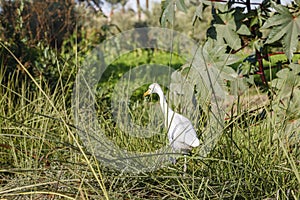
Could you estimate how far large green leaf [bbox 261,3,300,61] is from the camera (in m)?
1.90

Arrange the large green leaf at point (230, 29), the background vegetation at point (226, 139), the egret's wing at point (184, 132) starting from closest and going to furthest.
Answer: the background vegetation at point (226, 139)
the egret's wing at point (184, 132)
the large green leaf at point (230, 29)

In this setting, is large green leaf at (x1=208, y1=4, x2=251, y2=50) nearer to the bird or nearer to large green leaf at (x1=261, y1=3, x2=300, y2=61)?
large green leaf at (x1=261, y1=3, x2=300, y2=61)

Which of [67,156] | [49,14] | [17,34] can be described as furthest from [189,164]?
[49,14]

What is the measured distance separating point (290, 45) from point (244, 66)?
1.25ft

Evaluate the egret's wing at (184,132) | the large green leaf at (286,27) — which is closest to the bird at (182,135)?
the egret's wing at (184,132)

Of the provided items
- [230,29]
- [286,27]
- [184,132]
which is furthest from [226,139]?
[230,29]

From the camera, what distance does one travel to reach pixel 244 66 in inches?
88.8

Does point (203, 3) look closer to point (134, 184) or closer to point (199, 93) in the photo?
point (199, 93)

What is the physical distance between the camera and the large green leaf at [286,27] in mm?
1896

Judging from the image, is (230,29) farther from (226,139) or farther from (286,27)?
(226,139)

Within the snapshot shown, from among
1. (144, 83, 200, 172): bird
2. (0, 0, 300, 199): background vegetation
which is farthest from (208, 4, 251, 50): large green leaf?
(144, 83, 200, 172): bird

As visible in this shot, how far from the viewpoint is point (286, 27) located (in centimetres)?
192

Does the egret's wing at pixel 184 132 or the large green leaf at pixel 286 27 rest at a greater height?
the large green leaf at pixel 286 27

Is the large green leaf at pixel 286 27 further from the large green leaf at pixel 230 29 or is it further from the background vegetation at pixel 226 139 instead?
the large green leaf at pixel 230 29
